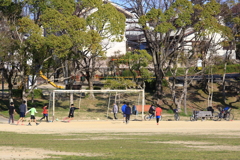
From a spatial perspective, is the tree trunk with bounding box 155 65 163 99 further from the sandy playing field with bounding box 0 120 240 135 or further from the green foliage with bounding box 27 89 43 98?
the sandy playing field with bounding box 0 120 240 135

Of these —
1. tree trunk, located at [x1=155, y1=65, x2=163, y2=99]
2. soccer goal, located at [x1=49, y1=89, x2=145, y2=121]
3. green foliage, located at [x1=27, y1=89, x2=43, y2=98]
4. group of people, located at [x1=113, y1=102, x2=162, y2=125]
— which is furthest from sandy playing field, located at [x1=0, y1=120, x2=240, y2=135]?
green foliage, located at [x1=27, y1=89, x2=43, y2=98]

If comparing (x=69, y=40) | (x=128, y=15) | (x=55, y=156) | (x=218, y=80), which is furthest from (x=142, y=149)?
(x=128, y=15)

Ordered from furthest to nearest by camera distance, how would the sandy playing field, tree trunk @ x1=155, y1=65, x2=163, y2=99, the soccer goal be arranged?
tree trunk @ x1=155, y1=65, x2=163, y2=99
the soccer goal
the sandy playing field

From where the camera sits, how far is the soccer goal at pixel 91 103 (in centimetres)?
Result: 3547

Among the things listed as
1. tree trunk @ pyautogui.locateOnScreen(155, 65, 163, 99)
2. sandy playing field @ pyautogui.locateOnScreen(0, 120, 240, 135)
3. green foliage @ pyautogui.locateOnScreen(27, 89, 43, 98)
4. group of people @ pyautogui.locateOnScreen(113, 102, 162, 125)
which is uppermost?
tree trunk @ pyautogui.locateOnScreen(155, 65, 163, 99)

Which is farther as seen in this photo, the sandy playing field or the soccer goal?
the soccer goal

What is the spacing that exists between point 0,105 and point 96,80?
63.3 ft

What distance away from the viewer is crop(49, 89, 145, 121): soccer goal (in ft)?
116

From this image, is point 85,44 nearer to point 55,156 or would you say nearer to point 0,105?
point 0,105

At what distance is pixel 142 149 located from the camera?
1370cm

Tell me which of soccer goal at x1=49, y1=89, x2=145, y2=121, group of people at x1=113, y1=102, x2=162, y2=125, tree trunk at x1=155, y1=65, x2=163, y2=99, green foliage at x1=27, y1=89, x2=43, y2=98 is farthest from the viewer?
green foliage at x1=27, y1=89, x2=43, y2=98

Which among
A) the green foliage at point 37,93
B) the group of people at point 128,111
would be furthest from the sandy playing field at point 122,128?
the green foliage at point 37,93

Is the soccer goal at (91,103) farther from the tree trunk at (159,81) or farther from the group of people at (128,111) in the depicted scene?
the tree trunk at (159,81)

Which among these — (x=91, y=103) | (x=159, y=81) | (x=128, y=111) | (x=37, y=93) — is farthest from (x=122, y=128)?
(x=37, y=93)
